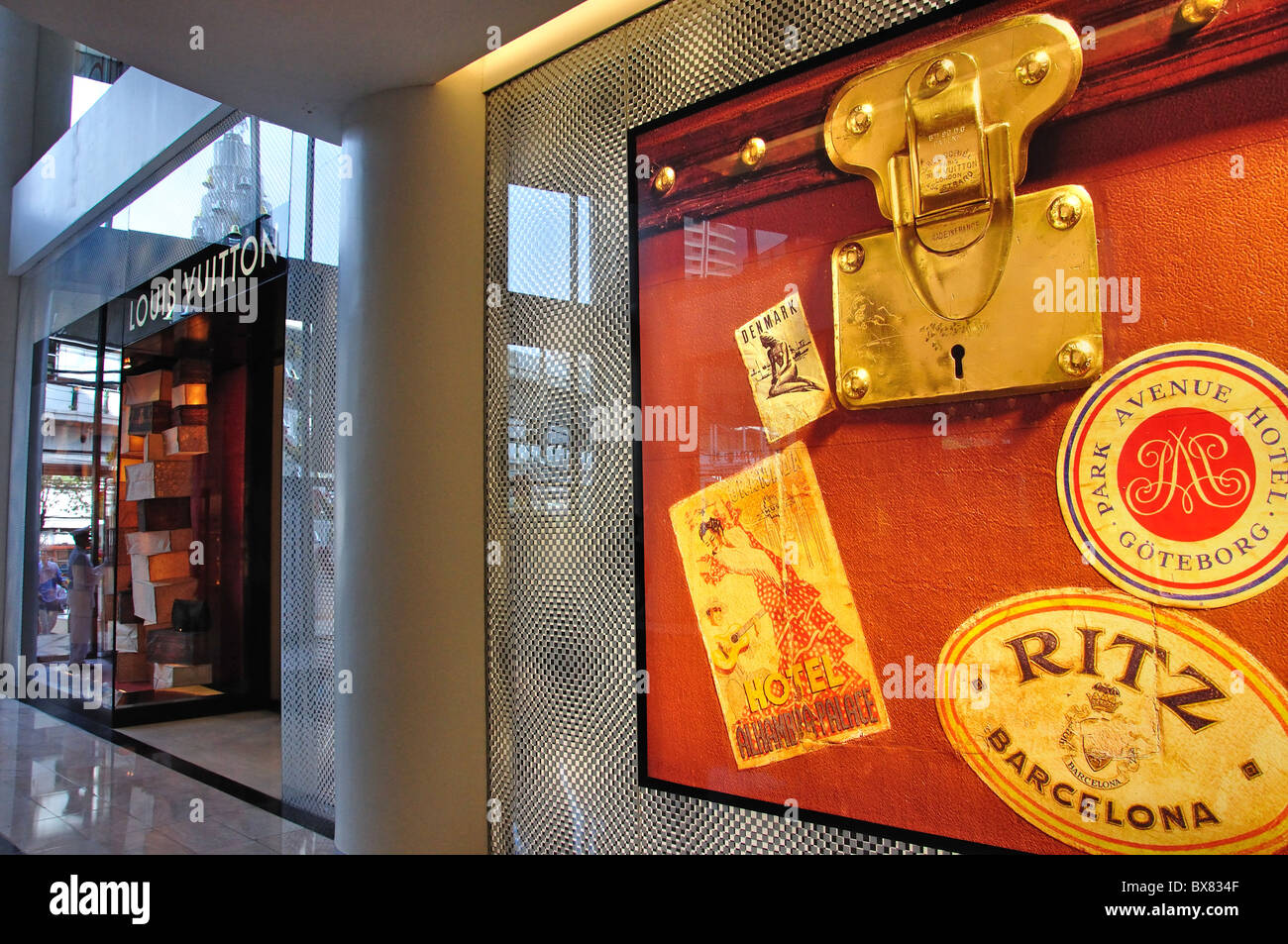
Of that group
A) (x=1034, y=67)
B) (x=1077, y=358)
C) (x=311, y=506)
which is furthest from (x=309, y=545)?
(x=1034, y=67)

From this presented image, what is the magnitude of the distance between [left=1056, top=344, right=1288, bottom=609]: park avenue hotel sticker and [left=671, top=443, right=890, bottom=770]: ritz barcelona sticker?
628mm

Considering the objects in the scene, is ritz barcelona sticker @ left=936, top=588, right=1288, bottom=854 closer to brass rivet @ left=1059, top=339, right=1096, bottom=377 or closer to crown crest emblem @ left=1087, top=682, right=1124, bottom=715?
crown crest emblem @ left=1087, top=682, right=1124, bottom=715

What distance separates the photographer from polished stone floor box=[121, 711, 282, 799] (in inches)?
177

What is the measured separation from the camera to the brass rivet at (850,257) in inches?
85.5

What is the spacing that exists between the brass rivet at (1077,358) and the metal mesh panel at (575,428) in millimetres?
1159

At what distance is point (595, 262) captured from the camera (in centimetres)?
283

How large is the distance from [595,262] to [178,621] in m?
4.51

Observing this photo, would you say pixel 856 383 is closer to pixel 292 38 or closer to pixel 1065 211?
pixel 1065 211

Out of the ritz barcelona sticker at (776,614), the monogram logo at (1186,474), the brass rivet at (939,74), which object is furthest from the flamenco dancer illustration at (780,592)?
the brass rivet at (939,74)

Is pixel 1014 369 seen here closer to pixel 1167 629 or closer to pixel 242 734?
pixel 1167 629

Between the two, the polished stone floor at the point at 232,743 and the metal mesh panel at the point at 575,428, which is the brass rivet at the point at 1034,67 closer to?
the metal mesh panel at the point at 575,428

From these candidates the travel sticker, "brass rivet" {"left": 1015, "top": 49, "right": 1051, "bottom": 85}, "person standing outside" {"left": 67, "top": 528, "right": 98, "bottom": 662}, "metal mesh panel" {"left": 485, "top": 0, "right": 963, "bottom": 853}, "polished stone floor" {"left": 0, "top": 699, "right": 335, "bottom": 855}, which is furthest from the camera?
"person standing outside" {"left": 67, "top": 528, "right": 98, "bottom": 662}

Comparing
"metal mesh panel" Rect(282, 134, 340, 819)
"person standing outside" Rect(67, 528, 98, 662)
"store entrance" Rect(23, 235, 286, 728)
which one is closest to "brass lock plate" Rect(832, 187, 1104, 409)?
"metal mesh panel" Rect(282, 134, 340, 819)
